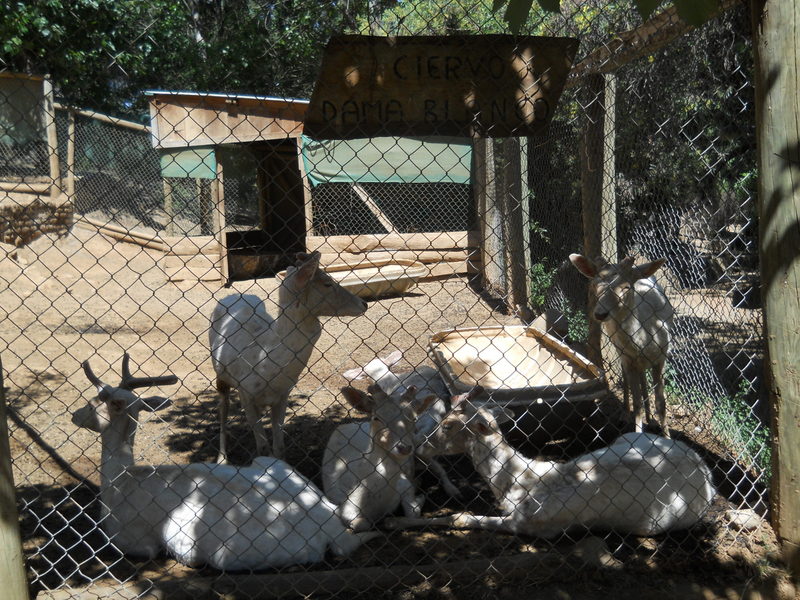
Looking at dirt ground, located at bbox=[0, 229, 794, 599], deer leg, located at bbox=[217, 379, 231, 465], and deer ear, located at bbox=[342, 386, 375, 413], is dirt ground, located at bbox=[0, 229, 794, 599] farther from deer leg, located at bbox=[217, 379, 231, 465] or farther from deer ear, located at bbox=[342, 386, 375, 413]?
deer ear, located at bbox=[342, 386, 375, 413]

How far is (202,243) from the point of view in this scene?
12430 millimetres

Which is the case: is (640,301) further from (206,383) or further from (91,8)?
(91,8)

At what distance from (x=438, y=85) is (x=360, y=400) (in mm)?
1891

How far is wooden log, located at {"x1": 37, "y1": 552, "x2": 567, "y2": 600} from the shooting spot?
321 centimetres

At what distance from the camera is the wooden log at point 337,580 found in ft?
10.5

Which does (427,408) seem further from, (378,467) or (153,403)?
(153,403)

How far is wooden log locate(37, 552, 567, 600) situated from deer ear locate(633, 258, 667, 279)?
235cm

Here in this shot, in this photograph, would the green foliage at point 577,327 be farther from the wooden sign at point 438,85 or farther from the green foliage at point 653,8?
the green foliage at point 653,8

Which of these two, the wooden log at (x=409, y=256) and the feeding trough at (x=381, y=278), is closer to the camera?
the feeding trough at (x=381, y=278)

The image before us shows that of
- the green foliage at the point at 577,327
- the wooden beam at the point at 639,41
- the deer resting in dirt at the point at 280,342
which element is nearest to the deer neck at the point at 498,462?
the deer resting in dirt at the point at 280,342

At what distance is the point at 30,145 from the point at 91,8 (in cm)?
274

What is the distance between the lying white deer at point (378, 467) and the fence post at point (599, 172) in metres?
2.03

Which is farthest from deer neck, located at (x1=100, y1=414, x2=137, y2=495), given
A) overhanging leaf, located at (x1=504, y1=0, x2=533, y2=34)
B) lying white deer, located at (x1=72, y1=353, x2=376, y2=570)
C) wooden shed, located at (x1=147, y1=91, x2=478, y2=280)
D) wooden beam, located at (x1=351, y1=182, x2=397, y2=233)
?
wooden beam, located at (x1=351, y1=182, x2=397, y2=233)

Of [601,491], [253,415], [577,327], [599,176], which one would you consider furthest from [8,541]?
[577,327]
